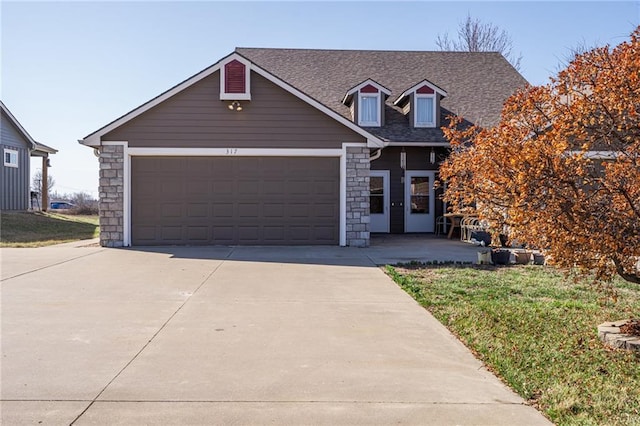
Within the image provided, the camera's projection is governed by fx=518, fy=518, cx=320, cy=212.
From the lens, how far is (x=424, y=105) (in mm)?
17547

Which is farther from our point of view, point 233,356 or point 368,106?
point 368,106

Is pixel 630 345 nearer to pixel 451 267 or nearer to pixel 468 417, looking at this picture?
pixel 468 417

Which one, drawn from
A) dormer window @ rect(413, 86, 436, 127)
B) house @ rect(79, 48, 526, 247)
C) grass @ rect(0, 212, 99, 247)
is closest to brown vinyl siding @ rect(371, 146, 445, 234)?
dormer window @ rect(413, 86, 436, 127)

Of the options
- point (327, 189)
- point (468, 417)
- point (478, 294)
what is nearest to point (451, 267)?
point (478, 294)

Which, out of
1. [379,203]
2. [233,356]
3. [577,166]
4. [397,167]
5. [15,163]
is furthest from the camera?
[15,163]

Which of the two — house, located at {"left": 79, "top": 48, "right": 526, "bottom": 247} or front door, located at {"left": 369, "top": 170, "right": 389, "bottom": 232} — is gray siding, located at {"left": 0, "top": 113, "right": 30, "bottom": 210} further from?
front door, located at {"left": 369, "top": 170, "right": 389, "bottom": 232}

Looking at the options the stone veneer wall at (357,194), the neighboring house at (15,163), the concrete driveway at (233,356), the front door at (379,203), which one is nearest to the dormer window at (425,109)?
the front door at (379,203)

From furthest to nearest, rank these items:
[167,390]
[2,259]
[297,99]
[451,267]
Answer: [297,99], [2,259], [451,267], [167,390]

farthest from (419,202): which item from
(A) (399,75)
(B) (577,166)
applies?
(B) (577,166)

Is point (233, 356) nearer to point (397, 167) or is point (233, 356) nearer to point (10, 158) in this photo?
point (397, 167)

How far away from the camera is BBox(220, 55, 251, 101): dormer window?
43.8 ft

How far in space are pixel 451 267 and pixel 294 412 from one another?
7227 millimetres

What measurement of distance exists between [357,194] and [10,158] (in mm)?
18325

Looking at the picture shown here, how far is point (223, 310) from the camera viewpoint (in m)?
6.58
